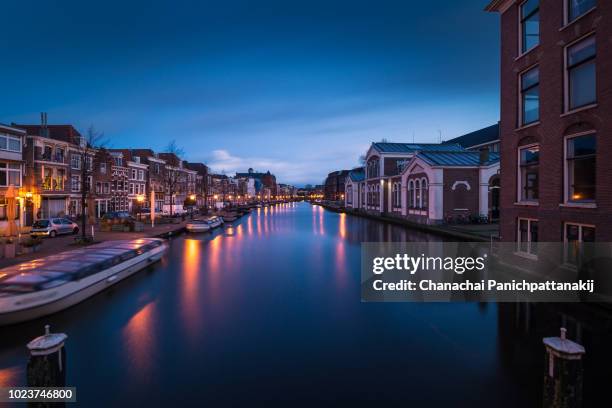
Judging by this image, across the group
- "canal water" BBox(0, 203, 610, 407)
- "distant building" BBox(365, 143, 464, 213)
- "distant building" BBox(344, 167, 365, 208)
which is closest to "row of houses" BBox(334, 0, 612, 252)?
"canal water" BBox(0, 203, 610, 407)

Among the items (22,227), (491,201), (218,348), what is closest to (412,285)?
(218,348)

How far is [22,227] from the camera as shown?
1235 inches

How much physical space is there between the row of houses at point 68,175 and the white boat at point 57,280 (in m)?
12.7

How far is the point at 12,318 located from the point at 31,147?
34.6m

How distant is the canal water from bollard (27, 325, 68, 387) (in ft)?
5.16

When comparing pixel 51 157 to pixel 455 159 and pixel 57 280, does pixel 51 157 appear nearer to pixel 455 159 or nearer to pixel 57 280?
pixel 57 280

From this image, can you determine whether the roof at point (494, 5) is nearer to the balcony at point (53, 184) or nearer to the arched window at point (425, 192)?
the arched window at point (425, 192)

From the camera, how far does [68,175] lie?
130 ft

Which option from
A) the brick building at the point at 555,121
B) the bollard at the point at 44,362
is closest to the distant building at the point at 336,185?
the brick building at the point at 555,121

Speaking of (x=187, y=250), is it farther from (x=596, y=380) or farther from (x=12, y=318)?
(x=596, y=380)

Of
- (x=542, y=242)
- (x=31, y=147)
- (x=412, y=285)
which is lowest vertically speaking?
(x=412, y=285)

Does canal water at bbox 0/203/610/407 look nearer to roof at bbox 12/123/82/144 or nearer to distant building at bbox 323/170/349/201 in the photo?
roof at bbox 12/123/82/144

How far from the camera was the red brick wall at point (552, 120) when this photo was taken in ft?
34.1

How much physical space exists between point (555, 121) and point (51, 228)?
3347 centimetres
